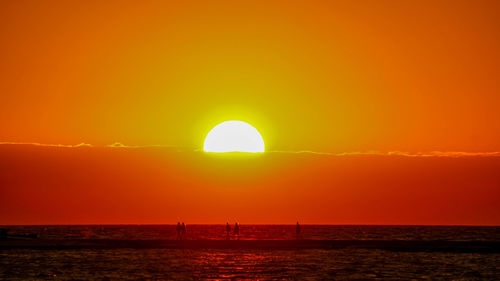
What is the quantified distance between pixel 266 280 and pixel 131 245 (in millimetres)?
34959

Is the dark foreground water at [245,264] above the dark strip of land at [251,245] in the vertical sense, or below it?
below

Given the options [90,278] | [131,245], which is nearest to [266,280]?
[90,278]

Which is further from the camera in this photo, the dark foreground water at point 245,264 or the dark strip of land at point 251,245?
the dark strip of land at point 251,245

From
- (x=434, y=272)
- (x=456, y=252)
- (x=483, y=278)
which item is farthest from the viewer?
(x=456, y=252)

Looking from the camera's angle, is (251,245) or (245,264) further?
(251,245)

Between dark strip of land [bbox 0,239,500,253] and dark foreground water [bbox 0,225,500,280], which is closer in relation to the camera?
dark foreground water [bbox 0,225,500,280]

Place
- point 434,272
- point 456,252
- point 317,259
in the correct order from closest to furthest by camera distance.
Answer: point 434,272 → point 317,259 → point 456,252

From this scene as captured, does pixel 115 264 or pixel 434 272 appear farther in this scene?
pixel 115 264

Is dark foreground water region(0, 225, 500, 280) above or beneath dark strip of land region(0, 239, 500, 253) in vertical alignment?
beneath

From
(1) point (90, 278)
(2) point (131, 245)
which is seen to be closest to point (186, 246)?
(2) point (131, 245)

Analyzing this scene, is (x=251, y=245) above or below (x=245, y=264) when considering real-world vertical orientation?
above

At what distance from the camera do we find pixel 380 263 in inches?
2682

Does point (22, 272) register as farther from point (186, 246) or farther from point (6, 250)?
point (186, 246)

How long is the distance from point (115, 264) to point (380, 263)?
86.2 ft
